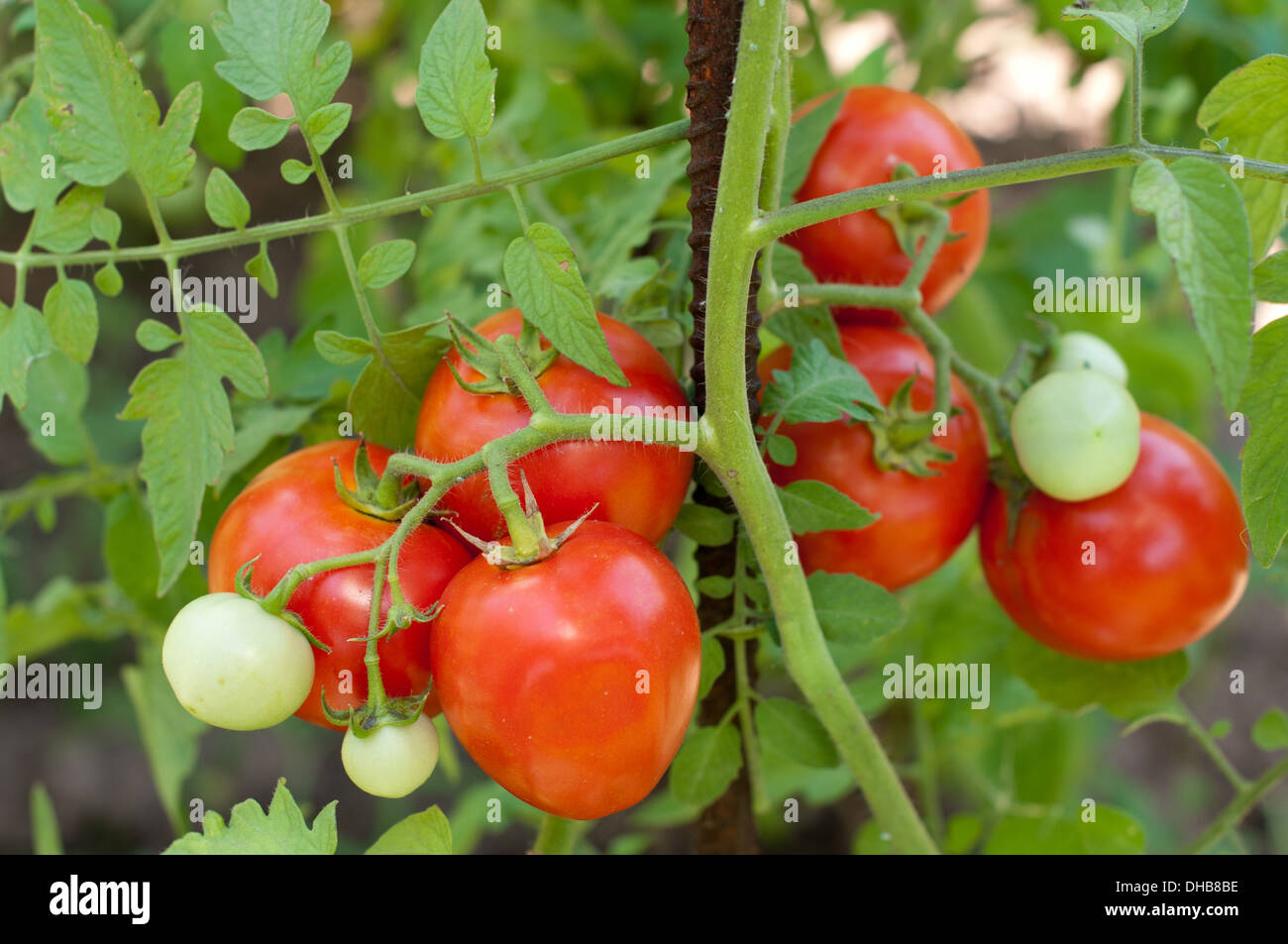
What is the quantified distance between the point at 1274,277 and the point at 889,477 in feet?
0.74

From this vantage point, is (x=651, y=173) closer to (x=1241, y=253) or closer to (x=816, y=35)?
(x=816, y=35)

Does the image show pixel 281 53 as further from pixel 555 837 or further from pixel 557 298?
pixel 555 837

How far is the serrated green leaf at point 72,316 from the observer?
21.7 inches

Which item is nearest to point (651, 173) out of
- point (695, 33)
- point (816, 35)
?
point (816, 35)

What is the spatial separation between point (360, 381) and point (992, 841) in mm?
573

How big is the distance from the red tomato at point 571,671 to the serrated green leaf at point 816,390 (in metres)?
0.12

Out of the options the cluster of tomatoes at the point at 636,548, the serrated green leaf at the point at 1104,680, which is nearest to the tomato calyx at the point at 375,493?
the cluster of tomatoes at the point at 636,548

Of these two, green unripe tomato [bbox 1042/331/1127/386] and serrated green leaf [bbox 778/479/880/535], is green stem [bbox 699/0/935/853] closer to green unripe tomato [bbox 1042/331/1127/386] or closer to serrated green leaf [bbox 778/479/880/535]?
serrated green leaf [bbox 778/479/880/535]

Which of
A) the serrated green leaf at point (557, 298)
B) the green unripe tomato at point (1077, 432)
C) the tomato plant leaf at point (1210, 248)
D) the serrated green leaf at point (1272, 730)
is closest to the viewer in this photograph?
the tomato plant leaf at point (1210, 248)

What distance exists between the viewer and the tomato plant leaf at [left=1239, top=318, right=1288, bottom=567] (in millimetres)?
445

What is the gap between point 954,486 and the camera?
650 mm

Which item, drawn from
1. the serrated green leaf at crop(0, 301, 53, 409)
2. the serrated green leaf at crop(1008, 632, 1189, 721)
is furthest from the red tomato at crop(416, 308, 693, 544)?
the serrated green leaf at crop(1008, 632, 1189, 721)

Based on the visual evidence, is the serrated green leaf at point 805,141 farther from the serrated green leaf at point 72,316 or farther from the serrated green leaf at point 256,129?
the serrated green leaf at point 72,316

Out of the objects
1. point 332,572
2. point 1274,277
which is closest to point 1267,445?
point 1274,277
